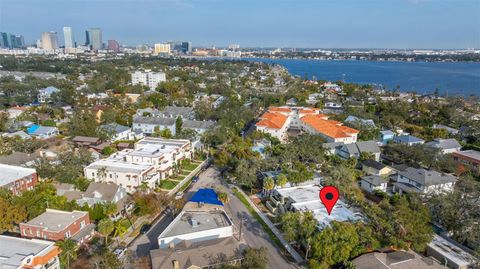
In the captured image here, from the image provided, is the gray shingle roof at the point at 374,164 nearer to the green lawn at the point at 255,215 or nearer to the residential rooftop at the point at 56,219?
the green lawn at the point at 255,215

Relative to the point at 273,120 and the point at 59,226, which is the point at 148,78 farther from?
the point at 59,226

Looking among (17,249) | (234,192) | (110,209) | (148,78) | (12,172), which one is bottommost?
(234,192)

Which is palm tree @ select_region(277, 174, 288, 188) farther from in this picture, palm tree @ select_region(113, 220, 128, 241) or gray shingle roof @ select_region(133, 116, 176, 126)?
gray shingle roof @ select_region(133, 116, 176, 126)

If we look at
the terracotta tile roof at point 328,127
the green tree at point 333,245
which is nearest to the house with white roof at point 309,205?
the green tree at point 333,245

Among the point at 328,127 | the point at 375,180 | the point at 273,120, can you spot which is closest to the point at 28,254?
the point at 375,180

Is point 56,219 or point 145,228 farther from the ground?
point 56,219

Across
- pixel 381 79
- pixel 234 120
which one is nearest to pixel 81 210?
pixel 234 120
